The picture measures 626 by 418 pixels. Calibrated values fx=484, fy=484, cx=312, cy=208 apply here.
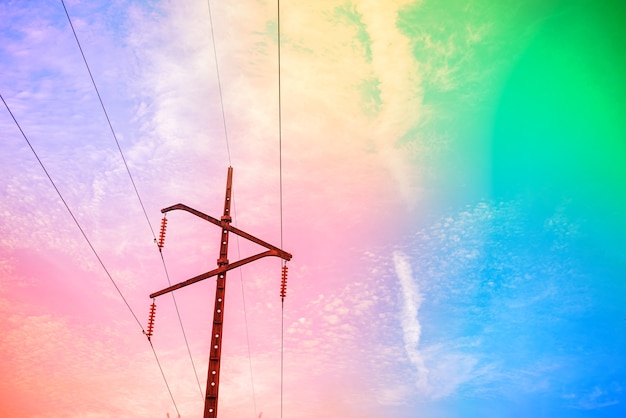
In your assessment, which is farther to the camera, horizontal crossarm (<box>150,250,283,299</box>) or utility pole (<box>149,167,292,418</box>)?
horizontal crossarm (<box>150,250,283,299</box>)

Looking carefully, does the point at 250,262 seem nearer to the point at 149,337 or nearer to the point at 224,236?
the point at 224,236

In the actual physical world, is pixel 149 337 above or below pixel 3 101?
below

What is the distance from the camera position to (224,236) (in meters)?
19.0

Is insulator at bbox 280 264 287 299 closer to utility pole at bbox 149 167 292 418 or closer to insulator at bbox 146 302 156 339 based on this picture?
utility pole at bbox 149 167 292 418

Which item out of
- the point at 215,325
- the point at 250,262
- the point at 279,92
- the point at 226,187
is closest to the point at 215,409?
the point at 215,325

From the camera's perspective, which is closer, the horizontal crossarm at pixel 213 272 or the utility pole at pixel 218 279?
the utility pole at pixel 218 279

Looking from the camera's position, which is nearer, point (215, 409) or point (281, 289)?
point (215, 409)

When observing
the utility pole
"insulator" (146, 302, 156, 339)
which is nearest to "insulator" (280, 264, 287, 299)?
the utility pole

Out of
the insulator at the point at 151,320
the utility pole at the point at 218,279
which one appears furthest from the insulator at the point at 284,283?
the insulator at the point at 151,320

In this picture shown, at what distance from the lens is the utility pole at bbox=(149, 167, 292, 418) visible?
16500mm

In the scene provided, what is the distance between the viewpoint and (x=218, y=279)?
715 inches

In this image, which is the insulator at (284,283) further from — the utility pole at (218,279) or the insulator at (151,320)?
the insulator at (151,320)

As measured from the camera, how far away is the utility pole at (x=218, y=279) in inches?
650

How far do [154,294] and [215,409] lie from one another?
5.06m
